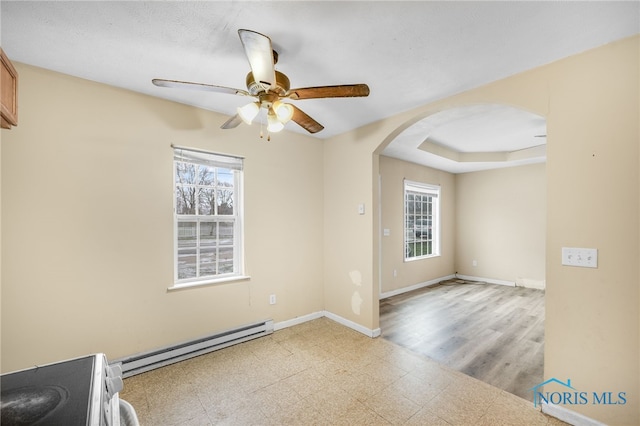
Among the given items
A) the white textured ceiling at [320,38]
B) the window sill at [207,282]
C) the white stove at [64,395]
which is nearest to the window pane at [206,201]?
the window sill at [207,282]

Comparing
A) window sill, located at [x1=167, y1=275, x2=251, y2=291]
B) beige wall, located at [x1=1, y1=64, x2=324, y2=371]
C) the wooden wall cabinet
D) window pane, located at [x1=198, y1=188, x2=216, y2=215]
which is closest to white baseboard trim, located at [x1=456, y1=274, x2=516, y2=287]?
beige wall, located at [x1=1, y1=64, x2=324, y2=371]

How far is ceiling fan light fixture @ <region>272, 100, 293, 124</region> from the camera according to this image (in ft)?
6.06

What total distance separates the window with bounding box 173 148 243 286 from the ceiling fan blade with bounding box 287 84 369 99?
1.57 m

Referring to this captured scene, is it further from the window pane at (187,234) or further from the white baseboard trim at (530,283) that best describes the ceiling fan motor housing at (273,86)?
the white baseboard trim at (530,283)

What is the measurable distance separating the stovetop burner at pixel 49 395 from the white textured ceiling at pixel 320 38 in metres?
1.83

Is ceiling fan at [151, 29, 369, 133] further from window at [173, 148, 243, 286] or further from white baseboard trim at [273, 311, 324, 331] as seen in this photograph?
white baseboard trim at [273, 311, 324, 331]

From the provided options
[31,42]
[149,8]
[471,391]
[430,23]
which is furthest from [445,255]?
[31,42]

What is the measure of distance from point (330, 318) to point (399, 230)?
2257mm

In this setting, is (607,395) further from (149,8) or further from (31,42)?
(31,42)

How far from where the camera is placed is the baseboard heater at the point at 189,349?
2.46m

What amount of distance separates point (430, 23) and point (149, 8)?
163cm

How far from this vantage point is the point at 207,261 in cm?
306

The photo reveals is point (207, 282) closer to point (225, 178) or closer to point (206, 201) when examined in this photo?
point (206, 201)

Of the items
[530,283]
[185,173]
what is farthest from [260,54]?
[530,283]
